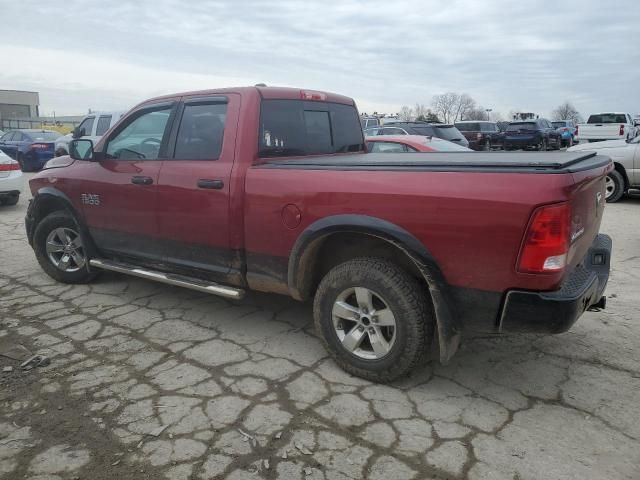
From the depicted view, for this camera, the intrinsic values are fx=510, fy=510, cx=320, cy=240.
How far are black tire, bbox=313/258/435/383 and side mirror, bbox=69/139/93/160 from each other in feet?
9.12

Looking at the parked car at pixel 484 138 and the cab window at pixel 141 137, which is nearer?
the cab window at pixel 141 137

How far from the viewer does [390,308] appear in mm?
3043

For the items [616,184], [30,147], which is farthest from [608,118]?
[30,147]

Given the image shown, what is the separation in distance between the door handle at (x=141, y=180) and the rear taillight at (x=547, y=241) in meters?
2.87

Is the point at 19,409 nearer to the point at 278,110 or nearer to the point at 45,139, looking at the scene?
the point at 278,110

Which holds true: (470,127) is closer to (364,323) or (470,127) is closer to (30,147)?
(30,147)

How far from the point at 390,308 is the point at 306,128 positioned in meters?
1.79

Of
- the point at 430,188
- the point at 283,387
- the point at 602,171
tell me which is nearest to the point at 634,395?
the point at 602,171

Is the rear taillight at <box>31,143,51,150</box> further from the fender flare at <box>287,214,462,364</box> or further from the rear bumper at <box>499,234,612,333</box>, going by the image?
the rear bumper at <box>499,234,612,333</box>

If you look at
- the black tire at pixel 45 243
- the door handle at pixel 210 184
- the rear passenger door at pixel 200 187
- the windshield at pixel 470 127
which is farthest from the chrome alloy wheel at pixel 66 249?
the windshield at pixel 470 127

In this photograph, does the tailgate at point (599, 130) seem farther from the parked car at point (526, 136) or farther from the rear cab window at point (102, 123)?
the rear cab window at point (102, 123)

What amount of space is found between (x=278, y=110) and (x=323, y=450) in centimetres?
246

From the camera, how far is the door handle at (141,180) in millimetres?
4082

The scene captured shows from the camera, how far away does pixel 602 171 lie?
3141 mm
